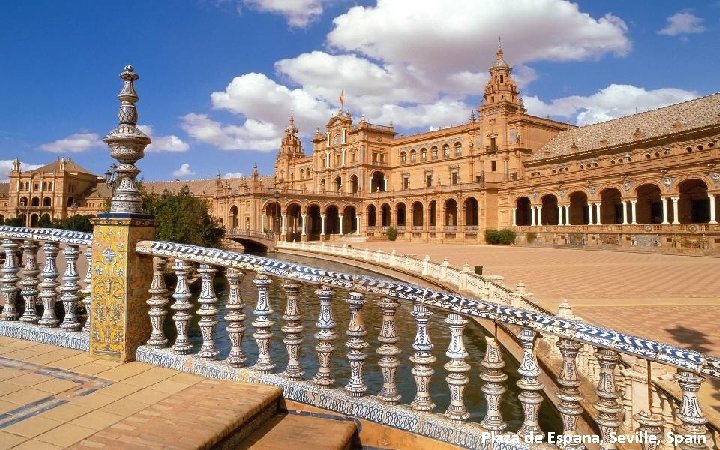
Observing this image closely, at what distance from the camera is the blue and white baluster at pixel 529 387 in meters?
2.63

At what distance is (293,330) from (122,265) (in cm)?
159

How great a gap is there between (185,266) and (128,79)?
5.84ft

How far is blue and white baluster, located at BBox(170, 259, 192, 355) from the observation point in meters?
3.73

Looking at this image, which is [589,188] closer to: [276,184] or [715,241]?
[715,241]

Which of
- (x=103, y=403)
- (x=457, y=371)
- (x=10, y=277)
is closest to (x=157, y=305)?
(x=103, y=403)

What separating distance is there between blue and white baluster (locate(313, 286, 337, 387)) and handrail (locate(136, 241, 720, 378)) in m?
0.10

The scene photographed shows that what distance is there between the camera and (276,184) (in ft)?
268

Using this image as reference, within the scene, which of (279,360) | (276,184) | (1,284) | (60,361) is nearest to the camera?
(60,361)

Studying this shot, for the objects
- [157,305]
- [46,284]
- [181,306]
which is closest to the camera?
[181,306]

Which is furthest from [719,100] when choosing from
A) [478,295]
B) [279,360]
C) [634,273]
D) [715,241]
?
[279,360]

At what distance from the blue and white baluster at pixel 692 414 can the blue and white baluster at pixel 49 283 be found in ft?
16.1

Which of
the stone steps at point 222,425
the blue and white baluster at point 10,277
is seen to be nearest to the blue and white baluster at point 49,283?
the blue and white baluster at point 10,277

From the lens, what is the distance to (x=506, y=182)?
44.9 m

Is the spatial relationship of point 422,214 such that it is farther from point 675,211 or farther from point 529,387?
point 529,387
